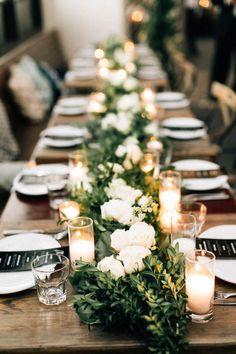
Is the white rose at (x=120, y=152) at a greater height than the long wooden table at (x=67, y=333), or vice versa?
the white rose at (x=120, y=152)

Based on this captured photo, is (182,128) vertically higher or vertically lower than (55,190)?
lower

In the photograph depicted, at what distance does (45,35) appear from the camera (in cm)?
741

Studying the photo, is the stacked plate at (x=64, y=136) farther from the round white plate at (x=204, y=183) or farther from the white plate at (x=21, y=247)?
the white plate at (x=21, y=247)

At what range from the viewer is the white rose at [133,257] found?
1232 millimetres

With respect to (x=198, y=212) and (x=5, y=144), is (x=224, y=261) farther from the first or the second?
(x=5, y=144)

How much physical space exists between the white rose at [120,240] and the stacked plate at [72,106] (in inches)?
94.9

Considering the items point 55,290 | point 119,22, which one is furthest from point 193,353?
point 119,22

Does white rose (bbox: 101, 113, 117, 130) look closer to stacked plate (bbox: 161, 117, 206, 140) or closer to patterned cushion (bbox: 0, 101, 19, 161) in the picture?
stacked plate (bbox: 161, 117, 206, 140)

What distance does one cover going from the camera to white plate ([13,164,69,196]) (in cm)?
214

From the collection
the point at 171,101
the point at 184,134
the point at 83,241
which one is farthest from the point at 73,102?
the point at 83,241

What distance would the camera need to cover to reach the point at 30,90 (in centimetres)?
491

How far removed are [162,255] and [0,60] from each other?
3980 millimetres

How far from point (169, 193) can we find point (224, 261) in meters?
0.41

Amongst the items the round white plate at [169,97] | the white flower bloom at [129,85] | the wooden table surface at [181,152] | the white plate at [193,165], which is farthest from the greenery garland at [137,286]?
the round white plate at [169,97]
